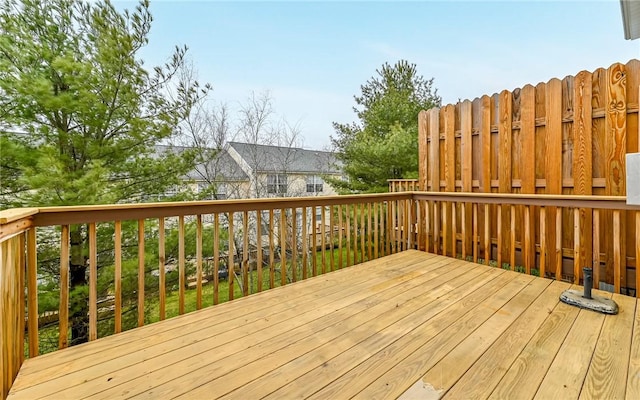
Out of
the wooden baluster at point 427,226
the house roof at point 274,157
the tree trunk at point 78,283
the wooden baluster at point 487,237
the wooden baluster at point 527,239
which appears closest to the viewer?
the wooden baluster at point 527,239

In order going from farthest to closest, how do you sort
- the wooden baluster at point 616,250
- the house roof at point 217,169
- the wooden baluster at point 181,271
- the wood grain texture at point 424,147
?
the house roof at point 217,169, the wood grain texture at point 424,147, the wooden baluster at point 616,250, the wooden baluster at point 181,271

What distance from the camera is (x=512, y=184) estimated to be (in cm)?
348

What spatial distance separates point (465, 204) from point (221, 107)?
4759mm

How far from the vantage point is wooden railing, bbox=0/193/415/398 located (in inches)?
60.4

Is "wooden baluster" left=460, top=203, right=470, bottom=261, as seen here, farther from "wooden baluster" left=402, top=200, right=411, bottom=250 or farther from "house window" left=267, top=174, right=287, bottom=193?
"house window" left=267, top=174, right=287, bottom=193

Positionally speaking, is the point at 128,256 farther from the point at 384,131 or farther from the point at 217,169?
the point at 384,131

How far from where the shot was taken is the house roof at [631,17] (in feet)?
9.53

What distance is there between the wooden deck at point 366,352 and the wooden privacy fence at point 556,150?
987 mm

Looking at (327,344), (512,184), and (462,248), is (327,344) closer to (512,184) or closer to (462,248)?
(462,248)

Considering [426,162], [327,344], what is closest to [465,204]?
[426,162]

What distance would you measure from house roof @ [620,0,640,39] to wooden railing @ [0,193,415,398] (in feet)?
9.85

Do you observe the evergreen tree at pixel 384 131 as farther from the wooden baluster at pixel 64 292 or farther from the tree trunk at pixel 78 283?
the wooden baluster at pixel 64 292

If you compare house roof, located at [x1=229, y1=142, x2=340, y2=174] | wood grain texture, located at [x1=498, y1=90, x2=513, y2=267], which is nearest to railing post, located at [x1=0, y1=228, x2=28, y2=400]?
wood grain texture, located at [x1=498, y1=90, x2=513, y2=267]

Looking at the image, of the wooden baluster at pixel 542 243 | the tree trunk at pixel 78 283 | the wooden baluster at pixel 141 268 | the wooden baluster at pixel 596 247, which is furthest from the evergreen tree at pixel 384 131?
the wooden baluster at pixel 141 268
